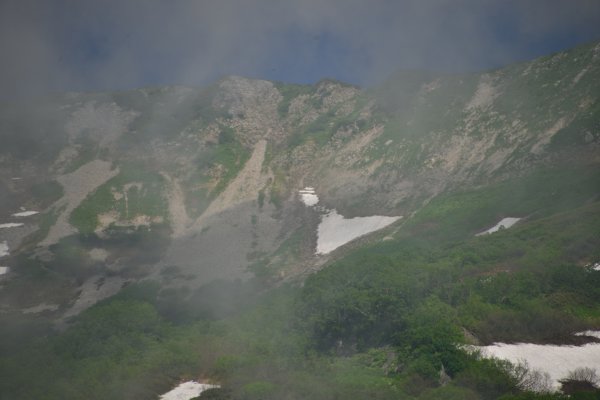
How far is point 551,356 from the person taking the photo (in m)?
30.7

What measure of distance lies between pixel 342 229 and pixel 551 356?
5663 cm

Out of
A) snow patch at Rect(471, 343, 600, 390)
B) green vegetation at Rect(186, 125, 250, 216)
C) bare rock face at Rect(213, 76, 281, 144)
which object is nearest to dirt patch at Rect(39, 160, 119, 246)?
green vegetation at Rect(186, 125, 250, 216)

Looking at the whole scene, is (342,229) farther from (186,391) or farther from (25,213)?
(25,213)

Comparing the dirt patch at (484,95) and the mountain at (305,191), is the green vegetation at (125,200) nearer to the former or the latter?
the mountain at (305,191)

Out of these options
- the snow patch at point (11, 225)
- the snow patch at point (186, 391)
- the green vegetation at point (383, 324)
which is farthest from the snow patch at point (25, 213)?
the snow patch at point (186, 391)

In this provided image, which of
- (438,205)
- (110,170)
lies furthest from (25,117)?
(438,205)

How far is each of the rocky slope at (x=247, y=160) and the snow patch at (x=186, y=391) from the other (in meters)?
34.9

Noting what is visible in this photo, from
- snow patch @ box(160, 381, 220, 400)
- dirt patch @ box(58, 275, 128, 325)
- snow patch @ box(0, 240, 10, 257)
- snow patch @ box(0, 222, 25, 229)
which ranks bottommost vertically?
snow patch @ box(160, 381, 220, 400)

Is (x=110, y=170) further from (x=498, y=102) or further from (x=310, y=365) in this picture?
(x=310, y=365)

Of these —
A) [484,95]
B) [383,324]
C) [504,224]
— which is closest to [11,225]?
[383,324]

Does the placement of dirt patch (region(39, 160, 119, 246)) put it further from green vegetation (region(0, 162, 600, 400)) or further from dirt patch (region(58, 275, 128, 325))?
green vegetation (region(0, 162, 600, 400))

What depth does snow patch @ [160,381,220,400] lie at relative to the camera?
3741 cm

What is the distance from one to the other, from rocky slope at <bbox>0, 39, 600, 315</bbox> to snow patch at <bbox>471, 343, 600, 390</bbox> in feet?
146

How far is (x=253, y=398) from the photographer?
32250 mm
